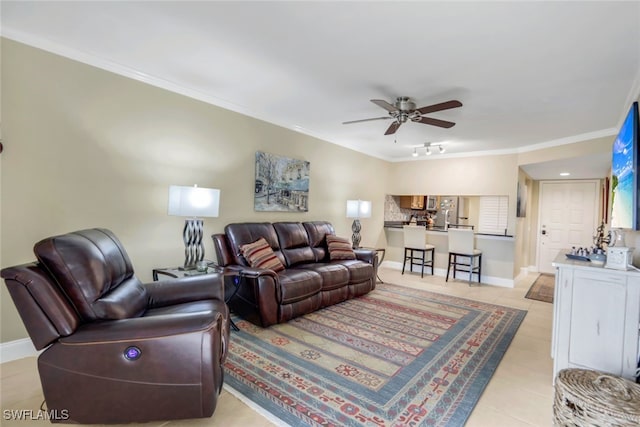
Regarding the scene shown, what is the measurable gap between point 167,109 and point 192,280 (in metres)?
1.77

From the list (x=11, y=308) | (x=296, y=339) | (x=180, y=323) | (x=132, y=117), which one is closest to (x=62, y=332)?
(x=180, y=323)

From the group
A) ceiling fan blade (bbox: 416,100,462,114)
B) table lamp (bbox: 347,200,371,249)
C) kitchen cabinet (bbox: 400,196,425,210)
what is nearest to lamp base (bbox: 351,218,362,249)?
table lamp (bbox: 347,200,371,249)

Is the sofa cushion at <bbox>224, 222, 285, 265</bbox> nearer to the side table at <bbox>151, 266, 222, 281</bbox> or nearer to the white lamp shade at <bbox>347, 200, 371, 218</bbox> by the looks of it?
the side table at <bbox>151, 266, 222, 281</bbox>

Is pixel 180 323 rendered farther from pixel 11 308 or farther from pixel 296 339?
pixel 11 308

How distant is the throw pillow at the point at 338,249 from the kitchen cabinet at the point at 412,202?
2965mm

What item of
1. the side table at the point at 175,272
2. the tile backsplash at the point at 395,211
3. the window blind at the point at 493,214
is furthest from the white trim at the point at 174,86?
the tile backsplash at the point at 395,211

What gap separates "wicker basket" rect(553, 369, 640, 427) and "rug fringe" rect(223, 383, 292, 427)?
1.47m

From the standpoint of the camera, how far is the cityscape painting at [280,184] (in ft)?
13.1

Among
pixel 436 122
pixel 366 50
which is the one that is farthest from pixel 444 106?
pixel 366 50

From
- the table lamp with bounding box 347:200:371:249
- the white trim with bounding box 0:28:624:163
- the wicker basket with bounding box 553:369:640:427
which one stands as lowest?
the wicker basket with bounding box 553:369:640:427

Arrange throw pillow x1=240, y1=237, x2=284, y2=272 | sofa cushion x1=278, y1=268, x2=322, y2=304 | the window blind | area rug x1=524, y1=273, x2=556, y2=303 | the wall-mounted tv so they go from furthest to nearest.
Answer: the window blind → area rug x1=524, y1=273, x2=556, y2=303 → throw pillow x1=240, y1=237, x2=284, y2=272 → sofa cushion x1=278, y1=268, x2=322, y2=304 → the wall-mounted tv

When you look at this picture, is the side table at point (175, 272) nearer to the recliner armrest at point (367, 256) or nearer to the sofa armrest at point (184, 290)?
the sofa armrest at point (184, 290)

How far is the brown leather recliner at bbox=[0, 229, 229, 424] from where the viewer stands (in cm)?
144

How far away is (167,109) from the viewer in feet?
10.0
